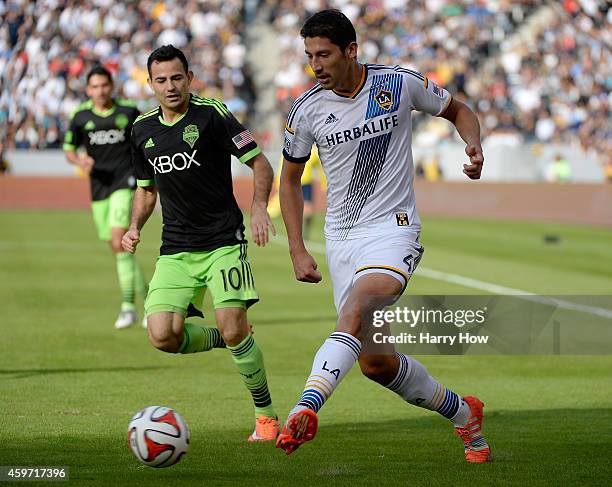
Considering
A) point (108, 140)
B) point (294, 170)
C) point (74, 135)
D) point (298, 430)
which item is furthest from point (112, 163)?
point (298, 430)

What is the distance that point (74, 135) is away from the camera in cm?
1333

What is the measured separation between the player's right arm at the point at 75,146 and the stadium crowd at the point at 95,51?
23.0 m

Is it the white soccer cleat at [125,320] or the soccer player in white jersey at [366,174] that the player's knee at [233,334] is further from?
the white soccer cleat at [125,320]

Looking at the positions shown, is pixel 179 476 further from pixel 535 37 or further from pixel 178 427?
pixel 535 37

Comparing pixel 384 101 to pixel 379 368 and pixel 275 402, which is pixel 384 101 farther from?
pixel 275 402

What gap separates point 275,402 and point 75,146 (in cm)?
567

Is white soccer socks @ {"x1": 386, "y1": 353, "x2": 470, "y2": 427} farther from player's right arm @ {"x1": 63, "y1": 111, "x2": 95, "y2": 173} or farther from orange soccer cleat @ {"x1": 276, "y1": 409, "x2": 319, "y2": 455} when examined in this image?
player's right arm @ {"x1": 63, "y1": 111, "x2": 95, "y2": 173}

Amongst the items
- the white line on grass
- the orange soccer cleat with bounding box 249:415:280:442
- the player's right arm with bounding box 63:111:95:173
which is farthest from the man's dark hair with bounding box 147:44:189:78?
the player's right arm with bounding box 63:111:95:173

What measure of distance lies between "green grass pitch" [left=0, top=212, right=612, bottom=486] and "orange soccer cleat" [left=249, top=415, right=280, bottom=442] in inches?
4.8

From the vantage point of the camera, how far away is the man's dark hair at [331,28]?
6160 mm

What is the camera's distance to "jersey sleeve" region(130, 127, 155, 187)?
24.9ft

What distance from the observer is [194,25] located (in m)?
39.7

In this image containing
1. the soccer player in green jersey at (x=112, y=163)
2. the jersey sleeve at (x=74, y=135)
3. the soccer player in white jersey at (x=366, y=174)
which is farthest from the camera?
the jersey sleeve at (x=74, y=135)

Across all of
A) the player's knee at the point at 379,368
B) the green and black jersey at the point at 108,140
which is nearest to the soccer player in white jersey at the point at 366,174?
the player's knee at the point at 379,368
